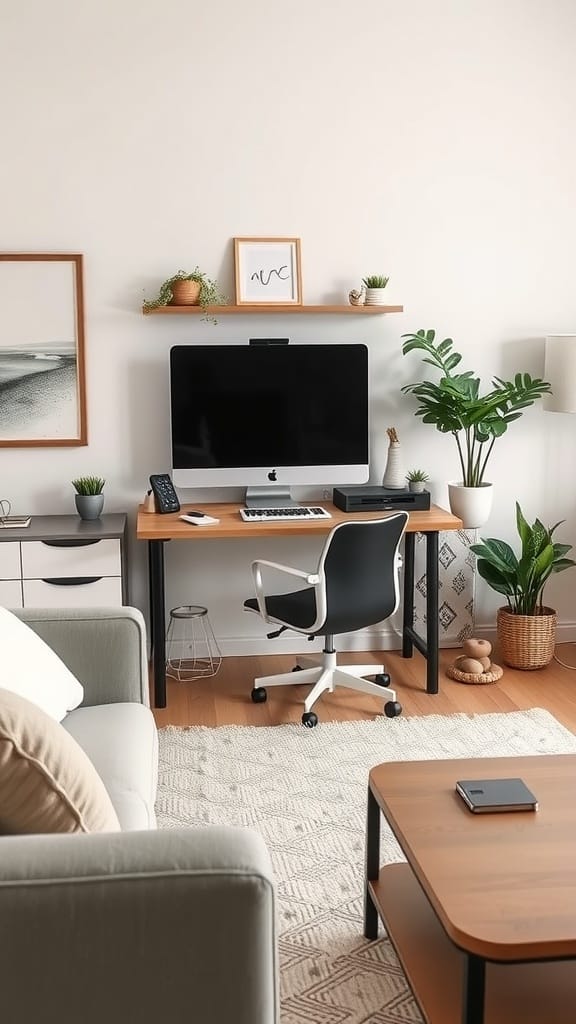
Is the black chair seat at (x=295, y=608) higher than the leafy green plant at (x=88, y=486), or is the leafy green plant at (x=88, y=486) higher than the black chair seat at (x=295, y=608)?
the leafy green plant at (x=88, y=486)

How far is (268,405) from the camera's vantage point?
4.36 meters

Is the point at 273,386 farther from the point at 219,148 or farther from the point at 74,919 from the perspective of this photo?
the point at 74,919

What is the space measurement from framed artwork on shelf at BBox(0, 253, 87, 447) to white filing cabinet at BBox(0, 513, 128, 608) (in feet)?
1.70

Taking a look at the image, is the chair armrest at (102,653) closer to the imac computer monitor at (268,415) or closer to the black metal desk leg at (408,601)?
the imac computer monitor at (268,415)

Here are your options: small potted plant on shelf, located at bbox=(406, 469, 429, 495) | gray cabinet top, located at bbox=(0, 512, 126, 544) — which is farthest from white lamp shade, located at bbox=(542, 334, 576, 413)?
gray cabinet top, located at bbox=(0, 512, 126, 544)

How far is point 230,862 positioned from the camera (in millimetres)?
1509

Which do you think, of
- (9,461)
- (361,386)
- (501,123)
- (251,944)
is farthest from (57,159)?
(251,944)

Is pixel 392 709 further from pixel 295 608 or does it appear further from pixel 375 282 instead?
pixel 375 282

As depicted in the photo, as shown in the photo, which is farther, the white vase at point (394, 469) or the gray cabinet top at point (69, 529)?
the white vase at point (394, 469)

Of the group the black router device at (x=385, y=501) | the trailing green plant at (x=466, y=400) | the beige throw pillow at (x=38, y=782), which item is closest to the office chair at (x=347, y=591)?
the black router device at (x=385, y=501)

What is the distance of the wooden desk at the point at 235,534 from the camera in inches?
155

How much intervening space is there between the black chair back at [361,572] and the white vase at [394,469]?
626 mm

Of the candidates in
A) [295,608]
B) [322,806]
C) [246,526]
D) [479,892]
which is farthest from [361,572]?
[479,892]

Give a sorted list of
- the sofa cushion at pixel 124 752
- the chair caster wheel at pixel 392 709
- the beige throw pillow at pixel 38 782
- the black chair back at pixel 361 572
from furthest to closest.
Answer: the chair caster wheel at pixel 392 709 < the black chair back at pixel 361 572 < the sofa cushion at pixel 124 752 < the beige throw pillow at pixel 38 782
